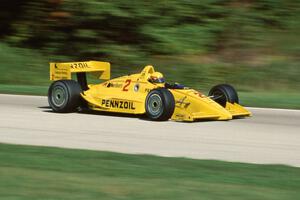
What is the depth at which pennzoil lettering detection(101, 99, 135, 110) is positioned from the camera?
46.1 feet

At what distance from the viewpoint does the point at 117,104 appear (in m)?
14.3

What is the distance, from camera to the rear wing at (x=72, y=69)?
1528 centimetres

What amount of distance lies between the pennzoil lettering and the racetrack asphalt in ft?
0.77

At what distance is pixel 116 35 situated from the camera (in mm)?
27062

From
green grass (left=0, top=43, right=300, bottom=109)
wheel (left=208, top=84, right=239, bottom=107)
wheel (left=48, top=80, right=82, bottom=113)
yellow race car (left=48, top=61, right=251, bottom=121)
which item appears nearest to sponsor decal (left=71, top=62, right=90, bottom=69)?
yellow race car (left=48, top=61, right=251, bottom=121)

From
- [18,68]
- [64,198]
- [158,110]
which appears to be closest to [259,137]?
[158,110]

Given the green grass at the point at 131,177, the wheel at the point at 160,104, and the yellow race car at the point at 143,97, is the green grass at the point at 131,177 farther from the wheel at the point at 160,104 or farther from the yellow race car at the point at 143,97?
the yellow race car at the point at 143,97

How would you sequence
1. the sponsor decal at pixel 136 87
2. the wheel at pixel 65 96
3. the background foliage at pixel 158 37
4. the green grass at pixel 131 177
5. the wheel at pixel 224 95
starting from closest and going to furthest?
the green grass at pixel 131 177
the sponsor decal at pixel 136 87
the wheel at pixel 224 95
the wheel at pixel 65 96
the background foliage at pixel 158 37

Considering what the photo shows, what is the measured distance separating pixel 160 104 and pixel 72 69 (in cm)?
267

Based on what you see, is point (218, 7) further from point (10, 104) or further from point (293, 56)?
point (10, 104)

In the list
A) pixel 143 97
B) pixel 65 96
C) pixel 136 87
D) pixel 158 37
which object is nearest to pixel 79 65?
pixel 65 96

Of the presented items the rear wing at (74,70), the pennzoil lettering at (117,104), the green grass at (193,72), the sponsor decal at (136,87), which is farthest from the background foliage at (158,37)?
the sponsor decal at (136,87)

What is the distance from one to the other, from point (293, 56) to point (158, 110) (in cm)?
1167

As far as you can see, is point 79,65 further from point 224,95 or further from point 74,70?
point 224,95
